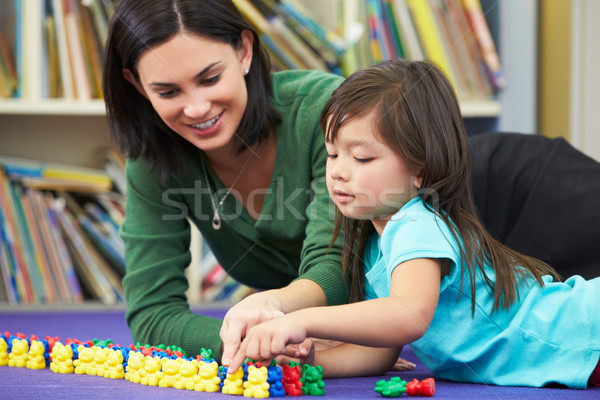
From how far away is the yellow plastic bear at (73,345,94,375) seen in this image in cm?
102

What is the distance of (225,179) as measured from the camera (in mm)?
1352

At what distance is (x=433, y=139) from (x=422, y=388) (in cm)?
35

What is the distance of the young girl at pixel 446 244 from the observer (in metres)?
0.92

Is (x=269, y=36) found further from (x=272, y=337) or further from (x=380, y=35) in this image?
(x=272, y=337)

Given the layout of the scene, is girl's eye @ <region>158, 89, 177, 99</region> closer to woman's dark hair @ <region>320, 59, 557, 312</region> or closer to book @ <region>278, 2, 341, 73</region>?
woman's dark hair @ <region>320, 59, 557, 312</region>

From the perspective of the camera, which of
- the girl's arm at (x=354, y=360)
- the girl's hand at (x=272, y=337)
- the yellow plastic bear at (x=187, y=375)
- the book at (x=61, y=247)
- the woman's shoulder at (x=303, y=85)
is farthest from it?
the book at (x=61, y=247)

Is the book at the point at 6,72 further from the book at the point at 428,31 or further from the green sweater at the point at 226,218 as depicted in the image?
the book at the point at 428,31

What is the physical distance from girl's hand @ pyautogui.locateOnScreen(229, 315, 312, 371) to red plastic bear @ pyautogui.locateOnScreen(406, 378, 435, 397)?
0.16 metres

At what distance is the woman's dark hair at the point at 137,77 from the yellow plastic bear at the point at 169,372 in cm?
45

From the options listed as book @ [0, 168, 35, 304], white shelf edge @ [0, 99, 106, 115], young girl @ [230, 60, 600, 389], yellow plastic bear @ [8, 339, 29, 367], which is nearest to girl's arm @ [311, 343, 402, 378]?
young girl @ [230, 60, 600, 389]

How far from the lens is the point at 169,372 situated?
→ 0.92 metres

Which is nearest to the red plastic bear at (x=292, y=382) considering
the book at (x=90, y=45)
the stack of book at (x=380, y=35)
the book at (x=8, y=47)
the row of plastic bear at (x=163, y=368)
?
the row of plastic bear at (x=163, y=368)

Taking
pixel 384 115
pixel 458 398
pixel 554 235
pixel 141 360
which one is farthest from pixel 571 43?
pixel 141 360

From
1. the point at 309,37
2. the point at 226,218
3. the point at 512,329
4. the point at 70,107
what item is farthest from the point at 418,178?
the point at 70,107
